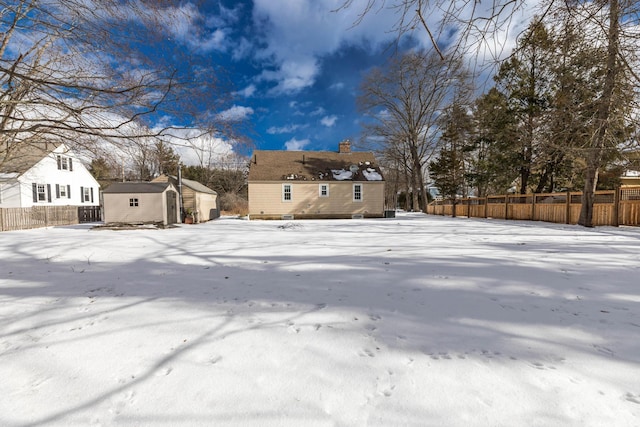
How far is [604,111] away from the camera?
651 cm

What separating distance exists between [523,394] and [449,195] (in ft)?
85.1

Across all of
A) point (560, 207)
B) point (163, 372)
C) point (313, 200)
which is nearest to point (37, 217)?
point (313, 200)

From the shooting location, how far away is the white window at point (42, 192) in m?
20.2

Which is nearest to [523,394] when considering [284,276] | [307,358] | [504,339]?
[504,339]

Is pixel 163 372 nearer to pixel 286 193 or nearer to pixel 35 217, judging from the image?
pixel 286 193

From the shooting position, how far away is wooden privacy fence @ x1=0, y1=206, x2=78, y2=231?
1346cm

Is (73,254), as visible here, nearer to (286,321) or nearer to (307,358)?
(286,321)

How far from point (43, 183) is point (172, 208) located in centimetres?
1321

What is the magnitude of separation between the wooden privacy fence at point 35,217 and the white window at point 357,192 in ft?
64.5

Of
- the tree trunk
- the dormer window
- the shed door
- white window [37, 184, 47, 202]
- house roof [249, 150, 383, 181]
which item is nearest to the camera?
the tree trunk

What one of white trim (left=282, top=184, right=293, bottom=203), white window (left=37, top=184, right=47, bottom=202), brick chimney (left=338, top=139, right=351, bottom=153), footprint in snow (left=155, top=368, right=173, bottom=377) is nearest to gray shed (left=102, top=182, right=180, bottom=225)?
white trim (left=282, top=184, right=293, bottom=203)

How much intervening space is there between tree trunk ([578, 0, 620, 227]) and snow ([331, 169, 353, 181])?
45.3 ft

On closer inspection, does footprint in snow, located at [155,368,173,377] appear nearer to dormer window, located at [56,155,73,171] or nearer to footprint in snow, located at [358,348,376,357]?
footprint in snow, located at [358,348,376,357]

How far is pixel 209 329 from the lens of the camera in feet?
8.24
